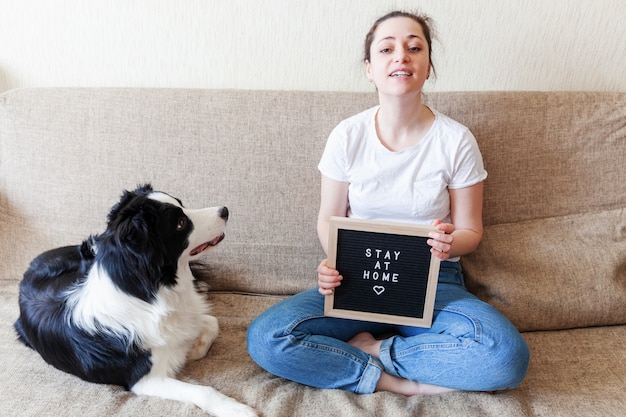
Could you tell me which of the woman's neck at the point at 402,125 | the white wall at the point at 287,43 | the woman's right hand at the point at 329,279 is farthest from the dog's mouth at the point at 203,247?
the white wall at the point at 287,43

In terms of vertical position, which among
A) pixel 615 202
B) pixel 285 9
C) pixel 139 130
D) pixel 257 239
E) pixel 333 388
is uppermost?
pixel 285 9

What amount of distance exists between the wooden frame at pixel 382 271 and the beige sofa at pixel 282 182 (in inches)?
14.1

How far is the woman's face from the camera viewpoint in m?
1.47

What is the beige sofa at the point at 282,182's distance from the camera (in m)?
1.70

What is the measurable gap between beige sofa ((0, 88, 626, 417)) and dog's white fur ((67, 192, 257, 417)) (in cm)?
20

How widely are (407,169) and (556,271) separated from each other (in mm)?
608

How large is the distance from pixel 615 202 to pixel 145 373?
1.61 meters

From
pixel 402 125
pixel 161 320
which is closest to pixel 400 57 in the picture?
pixel 402 125

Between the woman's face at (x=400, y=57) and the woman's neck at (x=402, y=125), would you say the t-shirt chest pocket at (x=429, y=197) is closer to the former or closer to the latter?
the woman's neck at (x=402, y=125)

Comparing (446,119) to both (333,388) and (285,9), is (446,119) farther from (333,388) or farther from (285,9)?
(333,388)

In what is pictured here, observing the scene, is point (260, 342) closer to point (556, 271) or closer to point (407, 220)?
point (407, 220)

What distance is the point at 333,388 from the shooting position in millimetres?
1458

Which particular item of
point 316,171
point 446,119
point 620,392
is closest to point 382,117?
point 446,119

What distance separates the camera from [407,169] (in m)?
1.58
